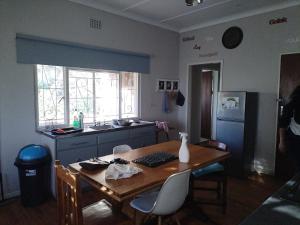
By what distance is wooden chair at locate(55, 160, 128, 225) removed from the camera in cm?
141

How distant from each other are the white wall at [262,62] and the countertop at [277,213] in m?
3.02

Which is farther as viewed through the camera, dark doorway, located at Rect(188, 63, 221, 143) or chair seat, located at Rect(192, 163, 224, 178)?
dark doorway, located at Rect(188, 63, 221, 143)

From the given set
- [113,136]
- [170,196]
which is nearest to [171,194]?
[170,196]

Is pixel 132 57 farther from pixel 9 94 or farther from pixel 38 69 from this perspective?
pixel 9 94

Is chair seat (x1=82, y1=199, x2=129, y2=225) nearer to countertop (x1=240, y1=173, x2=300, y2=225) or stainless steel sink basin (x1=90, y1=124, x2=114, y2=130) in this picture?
countertop (x1=240, y1=173, x2=300, y2=225)

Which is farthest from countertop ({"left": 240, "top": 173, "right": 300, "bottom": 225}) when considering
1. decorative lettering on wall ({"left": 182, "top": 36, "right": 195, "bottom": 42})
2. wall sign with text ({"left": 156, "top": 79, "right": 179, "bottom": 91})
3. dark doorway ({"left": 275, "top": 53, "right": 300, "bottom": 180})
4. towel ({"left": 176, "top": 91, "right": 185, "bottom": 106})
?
decorative lettering on wall ({"left": 182, "top": 36, "right": 195, "bottom": 42})

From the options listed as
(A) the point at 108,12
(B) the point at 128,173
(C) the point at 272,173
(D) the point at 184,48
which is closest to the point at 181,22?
(D) the point at 184,48

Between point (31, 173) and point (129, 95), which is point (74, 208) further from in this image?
point (129, 95)

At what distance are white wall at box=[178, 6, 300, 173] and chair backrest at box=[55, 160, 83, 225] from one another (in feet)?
11.3

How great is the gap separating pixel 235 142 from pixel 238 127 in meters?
0.26

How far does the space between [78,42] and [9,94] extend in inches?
48.5

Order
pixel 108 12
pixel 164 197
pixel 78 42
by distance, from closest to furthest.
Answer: pixel 164 197 < pixel 78 42 < pixel 108 12

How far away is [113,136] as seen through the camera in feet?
11.1

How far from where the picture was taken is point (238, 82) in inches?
162
